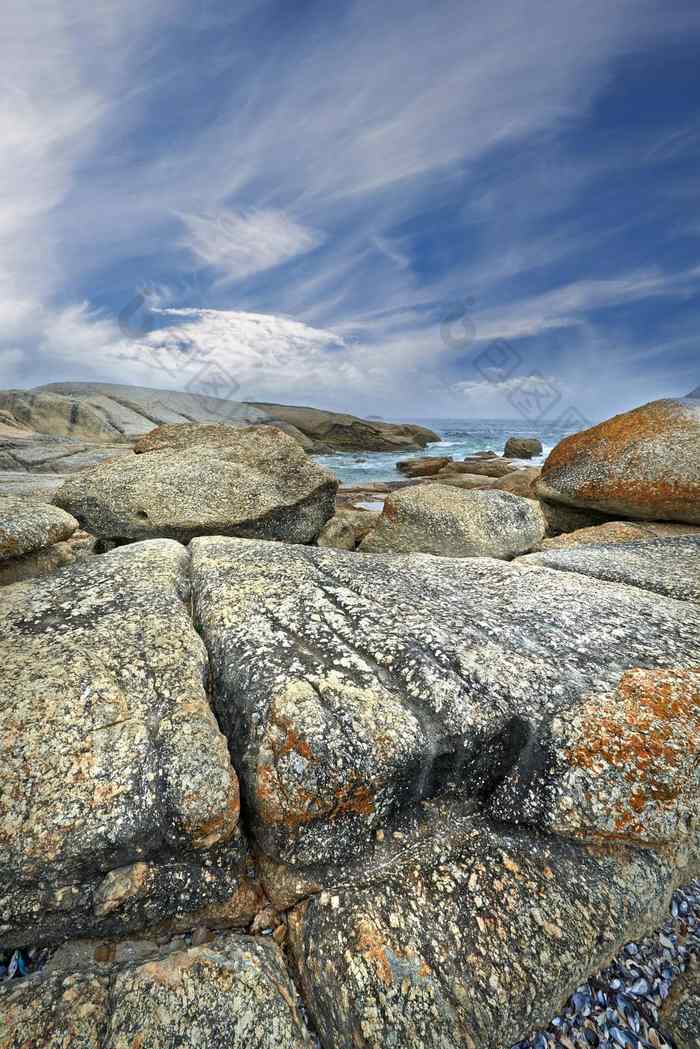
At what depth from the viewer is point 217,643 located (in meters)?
4.29

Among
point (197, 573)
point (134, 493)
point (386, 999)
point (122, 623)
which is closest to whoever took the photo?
point (386, 999)

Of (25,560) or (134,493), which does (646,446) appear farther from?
(25,560)

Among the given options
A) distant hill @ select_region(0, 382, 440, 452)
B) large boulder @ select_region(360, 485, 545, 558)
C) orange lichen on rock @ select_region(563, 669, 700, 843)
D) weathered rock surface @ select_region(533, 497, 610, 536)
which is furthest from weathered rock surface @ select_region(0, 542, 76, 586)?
distant hill @ select_region(0, 382, 440, 452)

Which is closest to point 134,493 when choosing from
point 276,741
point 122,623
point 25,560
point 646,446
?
point 25,560

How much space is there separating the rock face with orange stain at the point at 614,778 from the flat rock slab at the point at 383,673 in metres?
0.14

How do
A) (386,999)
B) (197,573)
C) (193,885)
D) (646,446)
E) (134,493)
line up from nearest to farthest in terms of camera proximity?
(386,999)
(193,885)
(197,573)
(134,493)
(646,446)

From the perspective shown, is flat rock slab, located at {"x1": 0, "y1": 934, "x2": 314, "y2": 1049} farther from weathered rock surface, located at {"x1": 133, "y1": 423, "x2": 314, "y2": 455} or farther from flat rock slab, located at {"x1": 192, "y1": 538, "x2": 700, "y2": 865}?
weathered rock surface, located at {"x1": 133, "y1": 423, "x2": 314, "y2": 455}

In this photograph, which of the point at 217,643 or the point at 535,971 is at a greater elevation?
the point at 217,643

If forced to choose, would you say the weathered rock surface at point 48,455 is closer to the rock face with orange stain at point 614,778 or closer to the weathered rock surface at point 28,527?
the weathered rock surface at point 28,527

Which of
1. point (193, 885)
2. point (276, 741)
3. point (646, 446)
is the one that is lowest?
point (193, 885)

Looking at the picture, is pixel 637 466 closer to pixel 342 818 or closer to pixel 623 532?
pixel 623 532

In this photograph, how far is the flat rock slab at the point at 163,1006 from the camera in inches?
99.7

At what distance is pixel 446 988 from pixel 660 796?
1.92 m

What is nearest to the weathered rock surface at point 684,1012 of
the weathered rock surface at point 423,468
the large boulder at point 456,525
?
the large boulder at point 456,525
